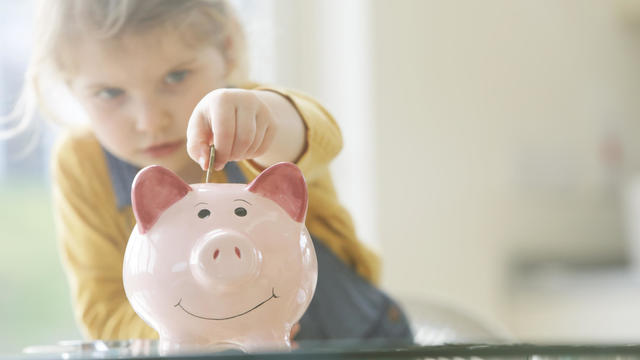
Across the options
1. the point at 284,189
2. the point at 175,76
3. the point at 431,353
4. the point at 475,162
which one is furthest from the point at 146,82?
the point at 475,162

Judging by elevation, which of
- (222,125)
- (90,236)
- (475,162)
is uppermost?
(222,125)

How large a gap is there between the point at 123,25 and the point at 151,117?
52 mm

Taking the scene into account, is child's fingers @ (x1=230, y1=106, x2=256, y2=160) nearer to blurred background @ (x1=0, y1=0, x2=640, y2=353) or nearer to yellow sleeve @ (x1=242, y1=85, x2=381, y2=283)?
yellow sleeve @ (x1=242, y1=85, x2=381, y2=283)

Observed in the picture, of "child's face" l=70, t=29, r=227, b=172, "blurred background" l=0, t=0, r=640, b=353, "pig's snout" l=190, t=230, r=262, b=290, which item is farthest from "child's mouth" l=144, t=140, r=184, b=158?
"blurred background" l=0, t=0, r=640, b=353

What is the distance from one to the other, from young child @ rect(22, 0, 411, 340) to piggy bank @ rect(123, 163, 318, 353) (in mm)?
32

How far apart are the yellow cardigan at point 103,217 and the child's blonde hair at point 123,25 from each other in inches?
1.7

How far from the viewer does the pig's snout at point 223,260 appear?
0.30 m

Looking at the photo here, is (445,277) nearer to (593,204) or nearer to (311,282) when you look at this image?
(593,204)

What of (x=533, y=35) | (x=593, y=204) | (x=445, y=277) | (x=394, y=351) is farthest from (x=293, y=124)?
(x=593, y=204)

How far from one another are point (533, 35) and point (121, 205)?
162 cm

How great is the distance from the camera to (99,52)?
1.39 ft

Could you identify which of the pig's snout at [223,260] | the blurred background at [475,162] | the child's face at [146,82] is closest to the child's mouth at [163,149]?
the child's face at [146,82]

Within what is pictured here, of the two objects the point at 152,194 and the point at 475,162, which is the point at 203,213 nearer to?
the point at 152,194

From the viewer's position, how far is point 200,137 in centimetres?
35
